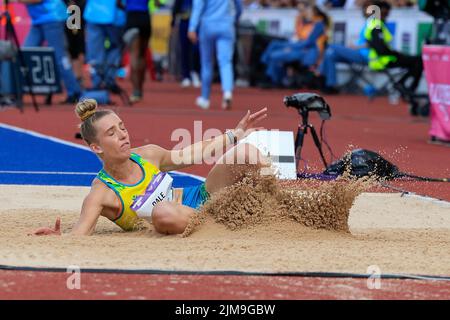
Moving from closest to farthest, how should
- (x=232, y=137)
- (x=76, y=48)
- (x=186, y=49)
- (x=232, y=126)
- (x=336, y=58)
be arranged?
(x=232, y=137) → (x=232, y=126) → (x=76, y=48) → (x=336, y=58) → (x=186, y=49)

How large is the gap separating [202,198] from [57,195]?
7.32ft

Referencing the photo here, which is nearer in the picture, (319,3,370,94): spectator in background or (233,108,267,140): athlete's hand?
(233,108,267,140): athlete's hand

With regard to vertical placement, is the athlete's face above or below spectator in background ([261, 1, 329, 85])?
above

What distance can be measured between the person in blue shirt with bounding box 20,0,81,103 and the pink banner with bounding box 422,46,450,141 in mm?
6854

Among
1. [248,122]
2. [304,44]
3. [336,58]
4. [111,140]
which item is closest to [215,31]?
[336,58]

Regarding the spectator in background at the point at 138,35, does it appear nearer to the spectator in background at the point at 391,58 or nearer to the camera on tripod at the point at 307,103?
the spectator in background at the point at 391,58

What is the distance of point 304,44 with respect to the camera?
83.8 ft

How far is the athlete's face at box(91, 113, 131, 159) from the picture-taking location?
300 inches

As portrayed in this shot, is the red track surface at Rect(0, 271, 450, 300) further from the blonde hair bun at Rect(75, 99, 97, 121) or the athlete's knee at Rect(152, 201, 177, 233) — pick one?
the blonde hair bun at Rect(75, 99, 97, 121)

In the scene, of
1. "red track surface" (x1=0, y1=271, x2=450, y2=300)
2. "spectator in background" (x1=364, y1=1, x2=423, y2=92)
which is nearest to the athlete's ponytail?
"red track surface" (x1=0, y1=271, x2=450, y2=300)

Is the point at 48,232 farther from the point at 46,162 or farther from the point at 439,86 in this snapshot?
the point at 439,86

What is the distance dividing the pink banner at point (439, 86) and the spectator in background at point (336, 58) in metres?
8.51

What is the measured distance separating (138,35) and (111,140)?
44.2ft
